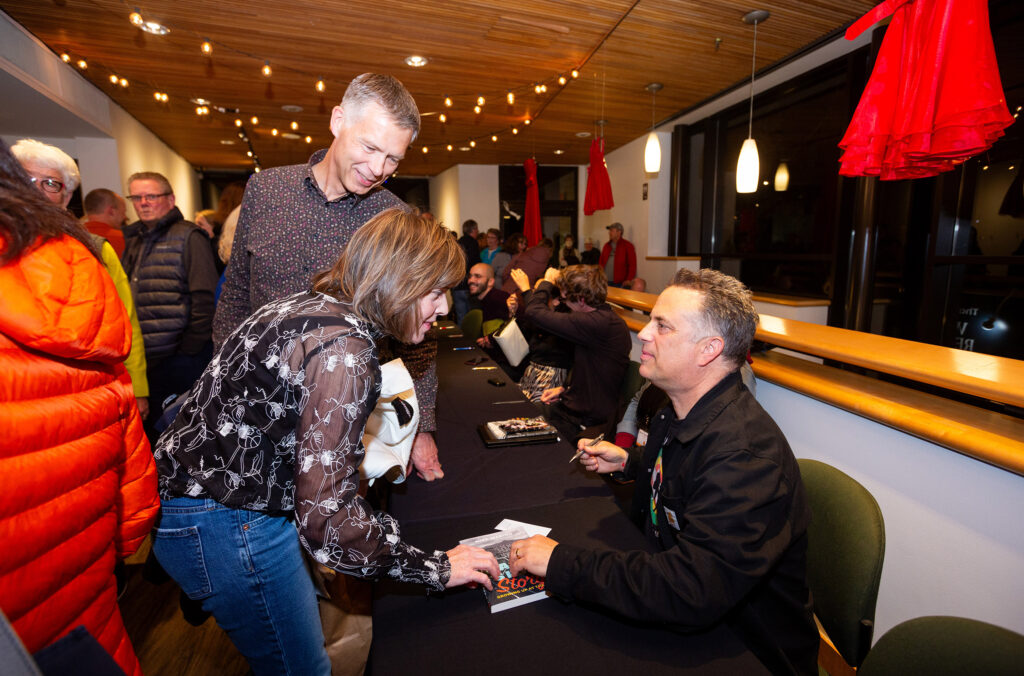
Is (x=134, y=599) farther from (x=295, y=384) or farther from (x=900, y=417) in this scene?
(x=900, y=417)

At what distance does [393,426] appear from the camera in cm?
122

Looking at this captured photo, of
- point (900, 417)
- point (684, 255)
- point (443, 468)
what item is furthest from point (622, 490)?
point (684, 255)

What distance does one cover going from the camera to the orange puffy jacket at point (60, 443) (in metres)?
0.73

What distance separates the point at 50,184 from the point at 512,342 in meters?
2.47

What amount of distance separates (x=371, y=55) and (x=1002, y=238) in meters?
4.79

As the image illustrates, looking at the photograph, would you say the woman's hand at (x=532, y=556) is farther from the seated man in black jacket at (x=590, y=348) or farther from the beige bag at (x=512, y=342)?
the beige bag at (x=512, y=342)

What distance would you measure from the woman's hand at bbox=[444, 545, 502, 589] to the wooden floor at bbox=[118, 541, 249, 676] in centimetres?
143

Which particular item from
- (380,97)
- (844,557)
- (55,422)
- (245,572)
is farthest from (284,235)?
(844,557)

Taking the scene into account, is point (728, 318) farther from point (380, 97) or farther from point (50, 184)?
point (50, 184)

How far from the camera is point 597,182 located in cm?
502

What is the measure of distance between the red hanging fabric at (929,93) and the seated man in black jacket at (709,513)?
1121 mm

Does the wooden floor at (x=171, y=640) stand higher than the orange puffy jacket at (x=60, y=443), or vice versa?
the orange puffy jacket at (x=60, y=443)

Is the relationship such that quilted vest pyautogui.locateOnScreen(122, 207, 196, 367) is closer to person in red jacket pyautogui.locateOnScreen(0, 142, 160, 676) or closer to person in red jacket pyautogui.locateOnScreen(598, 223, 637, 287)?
person in red jacket pyautogui.locateOnScreen(0, 142, 160, 676)

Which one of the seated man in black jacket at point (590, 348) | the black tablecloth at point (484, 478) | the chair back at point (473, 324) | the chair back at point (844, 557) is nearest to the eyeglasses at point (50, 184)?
the black tablecloth at point (484, 478)
